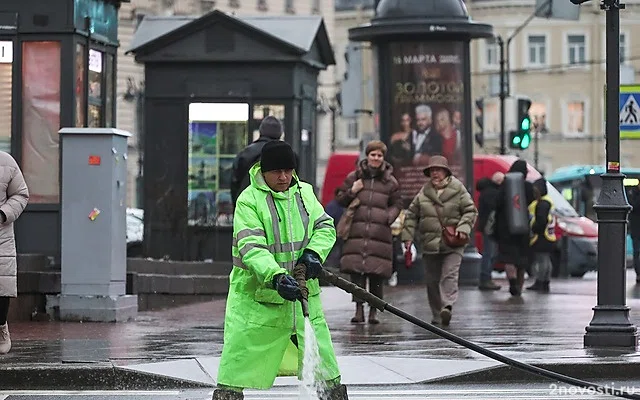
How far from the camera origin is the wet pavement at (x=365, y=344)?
12.4 metres

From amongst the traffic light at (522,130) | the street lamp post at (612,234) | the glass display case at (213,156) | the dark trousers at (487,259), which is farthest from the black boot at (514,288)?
the traffic light at (522,130)

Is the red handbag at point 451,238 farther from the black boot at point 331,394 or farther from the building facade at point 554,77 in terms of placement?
the building facade at point 554,77

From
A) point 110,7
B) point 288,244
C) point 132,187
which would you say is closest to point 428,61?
point 110,7

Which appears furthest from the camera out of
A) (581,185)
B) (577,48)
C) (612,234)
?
(577,48)

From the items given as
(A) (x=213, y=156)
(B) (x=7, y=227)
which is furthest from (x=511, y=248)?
(B) (x=7, y=227)

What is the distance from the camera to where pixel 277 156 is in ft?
30.5

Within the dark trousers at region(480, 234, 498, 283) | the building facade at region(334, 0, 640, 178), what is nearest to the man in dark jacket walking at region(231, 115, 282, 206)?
the dark trousers at region(480, 234, 498, 283)

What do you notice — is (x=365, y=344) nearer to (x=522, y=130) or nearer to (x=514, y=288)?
(x=514, y=288)

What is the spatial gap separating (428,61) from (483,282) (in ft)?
10.7

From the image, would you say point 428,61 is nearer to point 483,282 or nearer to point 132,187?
point 483,282

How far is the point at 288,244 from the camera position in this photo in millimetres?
9359

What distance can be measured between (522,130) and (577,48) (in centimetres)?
5536

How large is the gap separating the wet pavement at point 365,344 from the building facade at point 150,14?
104 ft

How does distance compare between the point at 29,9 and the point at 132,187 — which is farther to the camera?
the point at 132,187
